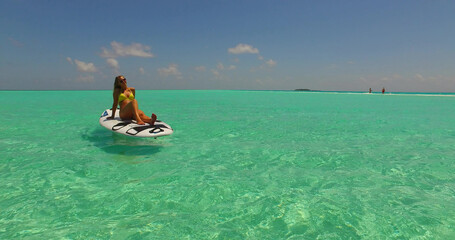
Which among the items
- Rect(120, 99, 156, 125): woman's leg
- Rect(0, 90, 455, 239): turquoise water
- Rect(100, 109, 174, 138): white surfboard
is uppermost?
Rect(120, 99, 156, 125): woman's leg

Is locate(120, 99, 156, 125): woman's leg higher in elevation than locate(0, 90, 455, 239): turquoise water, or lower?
higher

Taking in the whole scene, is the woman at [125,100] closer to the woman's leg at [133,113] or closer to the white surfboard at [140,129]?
the woman's leg at [133,113]

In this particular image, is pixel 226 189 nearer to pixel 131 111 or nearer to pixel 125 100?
pixel 131 111

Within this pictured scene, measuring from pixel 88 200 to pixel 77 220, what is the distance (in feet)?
2.01

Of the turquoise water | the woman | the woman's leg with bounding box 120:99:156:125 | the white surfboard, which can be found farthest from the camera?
the woman

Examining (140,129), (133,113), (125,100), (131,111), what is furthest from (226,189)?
(125,100)

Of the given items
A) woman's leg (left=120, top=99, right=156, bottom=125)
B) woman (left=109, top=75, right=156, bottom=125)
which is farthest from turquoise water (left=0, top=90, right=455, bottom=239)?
woman (left=109, top=75, right=156, bottom=125)

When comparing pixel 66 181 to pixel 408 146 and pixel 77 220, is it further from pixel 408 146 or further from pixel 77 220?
pixel 408 146

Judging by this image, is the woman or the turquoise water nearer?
the turquoise water

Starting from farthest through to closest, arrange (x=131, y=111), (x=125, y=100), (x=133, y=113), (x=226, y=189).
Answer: (x=125, y=100)
(x=131, y=111)
(x=133, y=113)
(x=226, y=189)

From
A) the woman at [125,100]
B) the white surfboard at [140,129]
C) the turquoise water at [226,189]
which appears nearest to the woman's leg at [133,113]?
the woman at [125,100]

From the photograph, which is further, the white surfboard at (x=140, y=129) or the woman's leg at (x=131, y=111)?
the woman's leg at (x=131, y=111)

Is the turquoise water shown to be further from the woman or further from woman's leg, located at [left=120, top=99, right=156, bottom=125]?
the woman

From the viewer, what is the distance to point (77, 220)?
331cm
